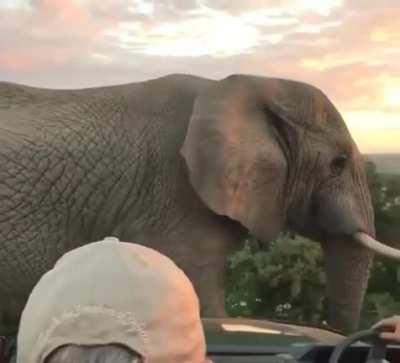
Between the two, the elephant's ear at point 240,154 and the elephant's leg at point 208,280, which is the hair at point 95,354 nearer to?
the elephant's leg at point 208,280

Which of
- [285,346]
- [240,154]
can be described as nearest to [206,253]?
[240,154]

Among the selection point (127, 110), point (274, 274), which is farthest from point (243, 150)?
point (274, 274)

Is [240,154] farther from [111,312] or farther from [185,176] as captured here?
[111,312]

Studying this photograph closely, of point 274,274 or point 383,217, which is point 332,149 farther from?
point 383,217

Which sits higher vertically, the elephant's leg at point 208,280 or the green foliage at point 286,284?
the elephant's leg at point 208,280

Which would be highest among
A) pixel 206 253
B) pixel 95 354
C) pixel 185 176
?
pixel 95 354

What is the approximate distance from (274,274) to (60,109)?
2276mm

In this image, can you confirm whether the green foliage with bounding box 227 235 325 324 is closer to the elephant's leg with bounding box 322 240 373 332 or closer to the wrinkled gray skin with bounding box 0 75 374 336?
the elephant's leg with bounding box 322 240 373 332

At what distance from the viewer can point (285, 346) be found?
293 centimetres

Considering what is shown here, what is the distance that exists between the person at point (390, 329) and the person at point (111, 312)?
4.06 ft

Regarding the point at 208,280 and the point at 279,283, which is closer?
the point at 208,280

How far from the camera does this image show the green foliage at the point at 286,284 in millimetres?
9000

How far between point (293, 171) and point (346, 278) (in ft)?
2.30

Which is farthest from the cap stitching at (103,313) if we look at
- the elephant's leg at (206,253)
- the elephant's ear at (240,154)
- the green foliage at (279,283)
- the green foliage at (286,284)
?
the green foliage at (279,283)
